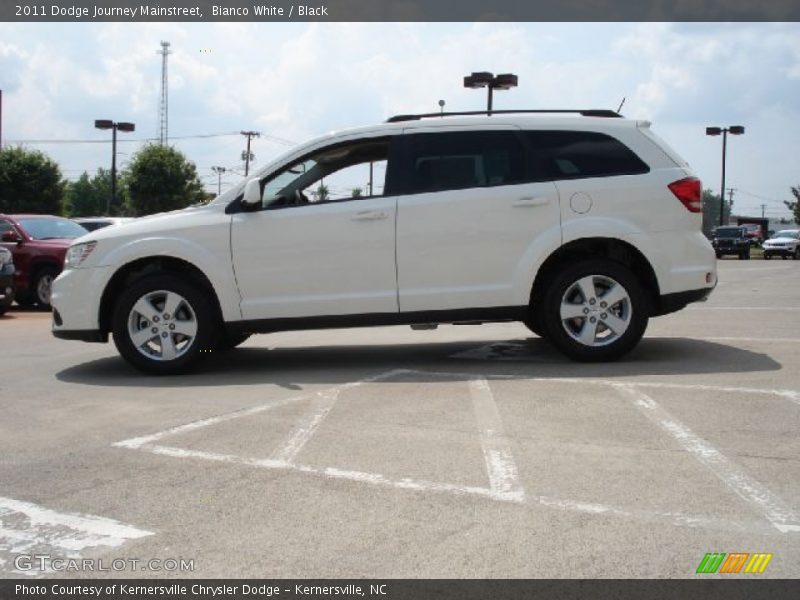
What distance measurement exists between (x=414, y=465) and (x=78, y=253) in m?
4.28

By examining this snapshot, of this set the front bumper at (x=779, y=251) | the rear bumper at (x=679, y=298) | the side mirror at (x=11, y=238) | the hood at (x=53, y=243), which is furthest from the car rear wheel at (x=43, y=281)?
the front bumper at (x=779, y=251)

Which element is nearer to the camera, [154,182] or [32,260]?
[32,260]

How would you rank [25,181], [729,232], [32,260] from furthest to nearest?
[25,181] < [729,232] < [32,260]

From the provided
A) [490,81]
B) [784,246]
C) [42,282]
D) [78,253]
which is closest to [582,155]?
[78,253]

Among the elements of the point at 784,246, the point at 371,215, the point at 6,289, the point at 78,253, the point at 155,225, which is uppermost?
the point at 784,246

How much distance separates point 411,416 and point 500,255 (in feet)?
6.79

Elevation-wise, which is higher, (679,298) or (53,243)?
(53,243)

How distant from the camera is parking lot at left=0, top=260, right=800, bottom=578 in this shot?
10.7 ft

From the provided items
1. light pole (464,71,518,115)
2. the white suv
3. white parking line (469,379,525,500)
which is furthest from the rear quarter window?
light pole (464,71,518,115)

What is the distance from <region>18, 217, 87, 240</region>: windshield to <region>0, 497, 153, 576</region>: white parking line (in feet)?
41.4

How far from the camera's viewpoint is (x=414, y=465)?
4344 mm

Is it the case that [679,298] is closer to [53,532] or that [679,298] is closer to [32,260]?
[53,532]
